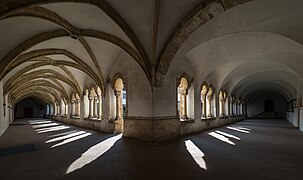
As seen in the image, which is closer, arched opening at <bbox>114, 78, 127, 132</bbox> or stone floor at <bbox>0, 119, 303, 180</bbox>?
stone floor at <bbox>0, 119, 303, 180</bbox>

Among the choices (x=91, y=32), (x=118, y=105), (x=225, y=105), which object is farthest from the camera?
(x=225, y=105)

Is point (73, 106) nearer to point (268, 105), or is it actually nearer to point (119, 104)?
point (119, 104)

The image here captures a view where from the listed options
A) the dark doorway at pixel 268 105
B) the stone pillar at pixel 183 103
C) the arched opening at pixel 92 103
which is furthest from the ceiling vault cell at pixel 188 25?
the dark doorway at pixel 268 105

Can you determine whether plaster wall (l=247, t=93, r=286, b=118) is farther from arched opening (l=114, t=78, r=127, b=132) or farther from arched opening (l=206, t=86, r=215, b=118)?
arched opening (l=114, t=78, r=127, b=132)

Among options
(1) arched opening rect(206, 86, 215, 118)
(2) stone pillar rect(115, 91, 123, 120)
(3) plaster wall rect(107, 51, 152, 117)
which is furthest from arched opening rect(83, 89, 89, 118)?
(1) arched opening rect(206, 86, 215, 118)

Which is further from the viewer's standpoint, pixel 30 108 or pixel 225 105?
pixel 30 108

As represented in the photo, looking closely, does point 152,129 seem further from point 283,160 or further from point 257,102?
point 257,102

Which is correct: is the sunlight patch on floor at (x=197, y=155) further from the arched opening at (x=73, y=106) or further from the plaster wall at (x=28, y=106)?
the plaster wall at (x=28, y=106)

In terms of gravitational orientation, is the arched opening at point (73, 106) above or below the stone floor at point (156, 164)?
above

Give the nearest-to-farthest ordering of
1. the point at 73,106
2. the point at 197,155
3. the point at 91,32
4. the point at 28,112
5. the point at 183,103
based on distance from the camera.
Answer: the point at 197,155
the point at 91,32
the point at 183,103
the point at 73,106
the point at 28,112

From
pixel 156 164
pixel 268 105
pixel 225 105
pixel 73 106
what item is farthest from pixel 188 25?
pixel 268 105

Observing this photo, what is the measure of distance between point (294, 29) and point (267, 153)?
3651 millimetres

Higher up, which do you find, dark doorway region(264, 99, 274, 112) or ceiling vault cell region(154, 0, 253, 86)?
ceiling vault cell region(154, 0, 253, 86)

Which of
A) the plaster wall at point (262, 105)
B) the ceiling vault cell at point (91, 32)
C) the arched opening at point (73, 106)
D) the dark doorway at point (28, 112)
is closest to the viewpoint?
the ceiling vault cell at point (91, 32)
